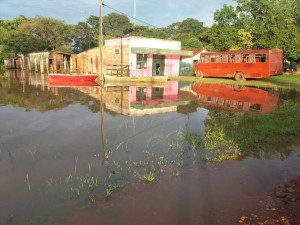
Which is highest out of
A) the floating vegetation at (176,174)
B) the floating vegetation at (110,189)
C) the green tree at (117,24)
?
the green tree at (117,24)

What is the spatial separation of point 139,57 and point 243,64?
1217 cm

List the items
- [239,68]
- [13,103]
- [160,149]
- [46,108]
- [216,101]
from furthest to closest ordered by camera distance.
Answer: [239,68], [216,101], [13,103], [46,108], [160,149]

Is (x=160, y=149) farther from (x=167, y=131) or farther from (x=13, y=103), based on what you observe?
(x=13, y=103)

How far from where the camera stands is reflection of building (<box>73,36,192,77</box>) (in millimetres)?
32281

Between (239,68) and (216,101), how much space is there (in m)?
15.6

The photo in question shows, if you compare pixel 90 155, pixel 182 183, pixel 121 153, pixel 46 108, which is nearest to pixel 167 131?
pixel 121 153

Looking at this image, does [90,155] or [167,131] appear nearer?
[90,155]

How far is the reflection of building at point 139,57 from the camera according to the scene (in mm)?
32281

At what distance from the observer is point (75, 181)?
18.8 ft

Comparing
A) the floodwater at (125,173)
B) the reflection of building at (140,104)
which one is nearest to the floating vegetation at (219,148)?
the floodwater at (125,173)

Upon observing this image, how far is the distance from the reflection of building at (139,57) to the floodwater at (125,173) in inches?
837

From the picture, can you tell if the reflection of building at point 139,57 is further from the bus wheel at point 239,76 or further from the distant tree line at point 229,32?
the bus wheel at point 239,76

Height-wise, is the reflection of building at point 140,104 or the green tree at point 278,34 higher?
the green tree at point 278,34

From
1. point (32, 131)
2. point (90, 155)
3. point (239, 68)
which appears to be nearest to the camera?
point (90, 155)
